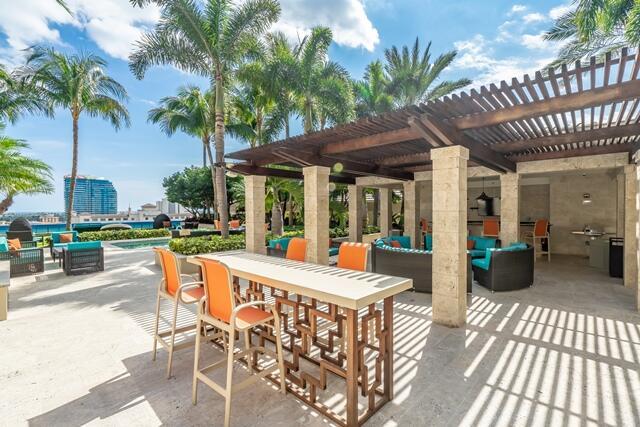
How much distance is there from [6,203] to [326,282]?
15.9m

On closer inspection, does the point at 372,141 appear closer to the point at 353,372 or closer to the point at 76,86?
the point at 353,372

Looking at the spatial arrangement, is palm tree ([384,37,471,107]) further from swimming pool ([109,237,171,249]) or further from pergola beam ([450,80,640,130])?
swimming pool ([109,237,171,249])

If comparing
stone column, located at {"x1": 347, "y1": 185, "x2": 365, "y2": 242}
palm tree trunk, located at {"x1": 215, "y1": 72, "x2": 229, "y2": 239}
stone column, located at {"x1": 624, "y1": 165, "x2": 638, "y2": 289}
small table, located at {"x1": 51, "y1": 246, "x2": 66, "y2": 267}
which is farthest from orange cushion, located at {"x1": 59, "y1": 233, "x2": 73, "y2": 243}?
stone column, located at {"x1": 624, "y1": 165, "x2": 638, "y2": 289}

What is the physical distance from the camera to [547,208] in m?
11.7

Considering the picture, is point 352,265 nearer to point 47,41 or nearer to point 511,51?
point 511,51

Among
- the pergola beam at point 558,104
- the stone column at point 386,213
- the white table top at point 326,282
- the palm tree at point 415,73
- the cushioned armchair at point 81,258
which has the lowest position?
the cushioned armchair at point 81,258

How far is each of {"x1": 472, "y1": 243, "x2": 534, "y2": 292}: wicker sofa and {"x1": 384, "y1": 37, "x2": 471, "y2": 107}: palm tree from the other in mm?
10207

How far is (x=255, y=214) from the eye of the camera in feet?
25.5

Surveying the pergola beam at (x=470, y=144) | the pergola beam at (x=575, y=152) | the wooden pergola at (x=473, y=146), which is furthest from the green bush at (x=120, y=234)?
the pergola beam at (x=575, y=152)

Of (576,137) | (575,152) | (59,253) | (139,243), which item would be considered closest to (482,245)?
(575,152)

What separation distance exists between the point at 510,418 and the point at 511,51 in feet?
37.3

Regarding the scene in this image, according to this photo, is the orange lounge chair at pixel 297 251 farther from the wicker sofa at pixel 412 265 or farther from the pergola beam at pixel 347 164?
the wicker sofa at pixel 412 265

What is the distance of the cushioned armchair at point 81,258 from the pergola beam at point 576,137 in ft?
34.1

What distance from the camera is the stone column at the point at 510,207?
7.52 m
